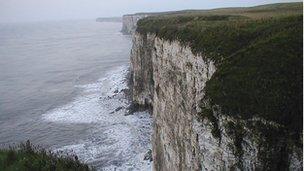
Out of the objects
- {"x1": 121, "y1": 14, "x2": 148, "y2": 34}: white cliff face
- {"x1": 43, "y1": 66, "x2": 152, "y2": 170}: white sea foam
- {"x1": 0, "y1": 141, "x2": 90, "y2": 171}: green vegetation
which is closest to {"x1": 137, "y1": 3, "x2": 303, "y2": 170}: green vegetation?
{"x1": 0, "y1": 141, "x2": 90, "y2": 171}: green vegetation

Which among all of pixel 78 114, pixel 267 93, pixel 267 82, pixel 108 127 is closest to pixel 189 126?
pixel 267 82

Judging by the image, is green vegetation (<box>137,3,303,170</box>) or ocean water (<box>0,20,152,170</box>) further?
ocean water (<box>0,20,152,170</box>)

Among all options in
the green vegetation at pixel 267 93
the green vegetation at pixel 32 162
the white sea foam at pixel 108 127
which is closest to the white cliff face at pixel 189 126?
the green vegetation at pixel 267 93

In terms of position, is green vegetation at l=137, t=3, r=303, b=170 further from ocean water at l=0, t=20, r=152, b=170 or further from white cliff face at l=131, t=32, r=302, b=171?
ocean water at l=0, t=20, r=152, b=170

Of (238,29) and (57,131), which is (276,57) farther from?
(57,131)

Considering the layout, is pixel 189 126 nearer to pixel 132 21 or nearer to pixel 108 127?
pixel 108 127

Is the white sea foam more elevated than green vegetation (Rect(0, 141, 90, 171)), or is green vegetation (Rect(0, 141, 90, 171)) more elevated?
green vegetation (Rect(0, 141, 90, 171))

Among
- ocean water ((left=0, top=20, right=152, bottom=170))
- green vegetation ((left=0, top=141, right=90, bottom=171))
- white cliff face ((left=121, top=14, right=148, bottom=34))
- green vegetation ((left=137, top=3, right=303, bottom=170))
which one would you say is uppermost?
green vegetation ((left=137, top=3, right=303, bottom=170))
